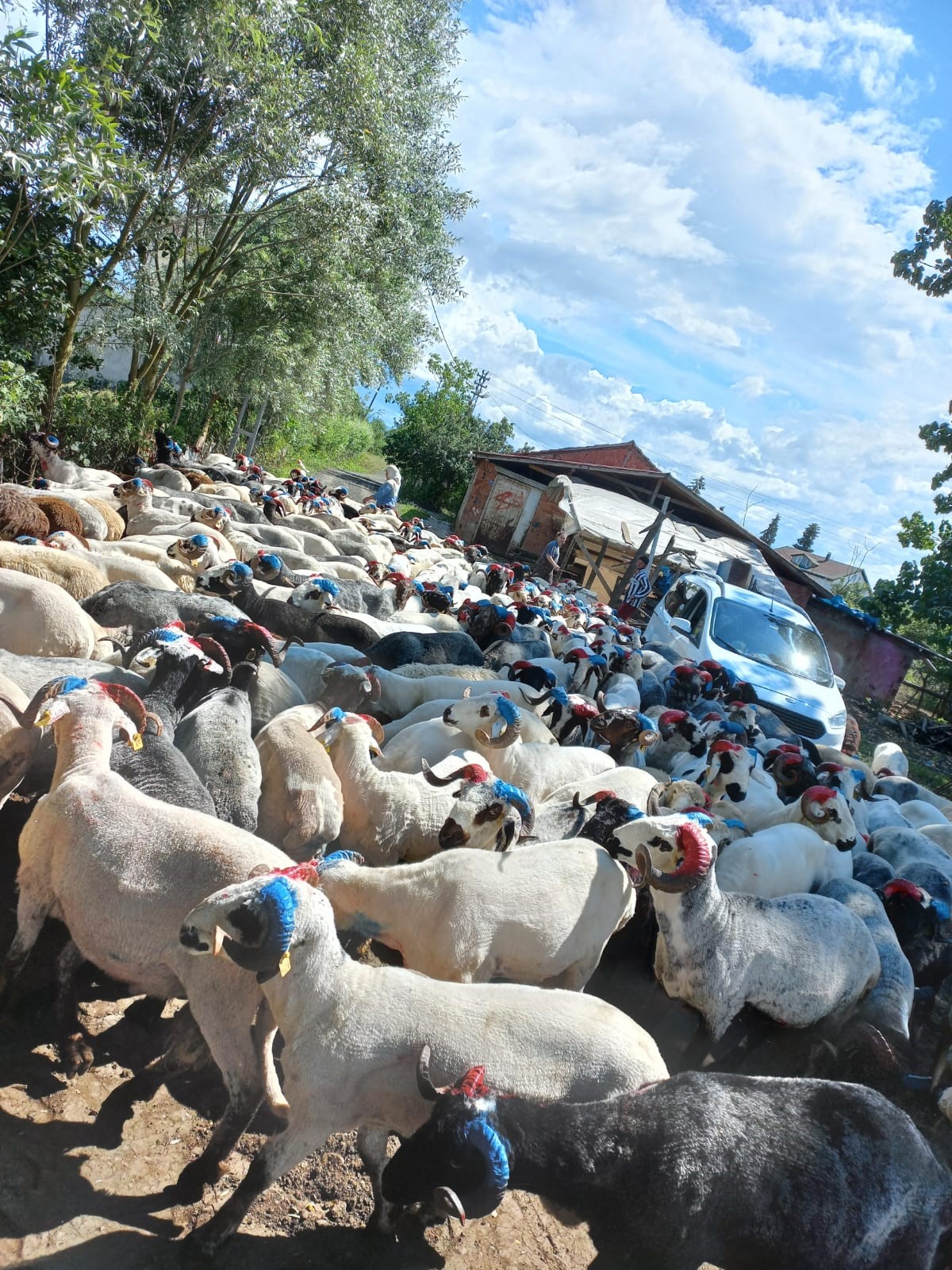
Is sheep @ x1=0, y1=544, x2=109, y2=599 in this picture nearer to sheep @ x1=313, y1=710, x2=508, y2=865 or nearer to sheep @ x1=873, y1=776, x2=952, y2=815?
sheep @ x1=313, y1=710, x2=508, y2=865

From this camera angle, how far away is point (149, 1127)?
3.09m

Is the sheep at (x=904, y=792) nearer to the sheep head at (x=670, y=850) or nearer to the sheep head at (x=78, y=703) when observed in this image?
the sheep head at (x=670, y=850)

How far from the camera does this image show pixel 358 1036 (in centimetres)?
286

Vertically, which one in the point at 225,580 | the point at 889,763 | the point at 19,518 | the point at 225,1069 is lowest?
the point at 225,1069

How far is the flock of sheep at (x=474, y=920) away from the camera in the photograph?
2770mm

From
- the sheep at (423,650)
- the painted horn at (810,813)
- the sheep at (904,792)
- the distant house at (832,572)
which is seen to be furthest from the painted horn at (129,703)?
the distant house at (832,572)

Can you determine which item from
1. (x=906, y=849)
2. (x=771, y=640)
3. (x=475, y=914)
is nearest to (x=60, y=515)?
(x=475, y=914)

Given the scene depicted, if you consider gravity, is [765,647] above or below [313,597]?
above

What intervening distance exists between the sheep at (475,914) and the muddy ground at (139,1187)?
0.85 meters

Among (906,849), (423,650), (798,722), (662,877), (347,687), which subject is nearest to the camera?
(662,877)

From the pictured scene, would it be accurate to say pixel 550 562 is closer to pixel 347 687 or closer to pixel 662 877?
pixel 347 687

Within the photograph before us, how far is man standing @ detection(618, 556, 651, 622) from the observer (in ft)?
65.8

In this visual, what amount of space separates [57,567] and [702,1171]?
254 inches

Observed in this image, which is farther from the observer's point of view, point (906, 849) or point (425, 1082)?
point (906, 849)
